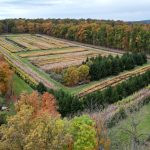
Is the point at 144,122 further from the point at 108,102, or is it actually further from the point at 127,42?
the point at 127,42

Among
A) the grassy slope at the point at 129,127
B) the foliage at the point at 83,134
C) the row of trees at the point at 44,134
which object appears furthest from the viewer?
the grassy slope at the point at 129,127

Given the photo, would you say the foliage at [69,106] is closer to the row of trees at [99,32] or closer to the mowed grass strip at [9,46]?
the row of trees at [99,32]

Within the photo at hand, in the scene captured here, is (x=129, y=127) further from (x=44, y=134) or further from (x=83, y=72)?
(x=83, y=72)

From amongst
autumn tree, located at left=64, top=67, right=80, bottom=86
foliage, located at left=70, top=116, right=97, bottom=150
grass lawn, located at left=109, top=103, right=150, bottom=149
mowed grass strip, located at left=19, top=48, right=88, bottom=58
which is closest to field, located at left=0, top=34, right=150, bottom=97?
mowed grass strip, located at left=19, top=48, right=88, bottom=58

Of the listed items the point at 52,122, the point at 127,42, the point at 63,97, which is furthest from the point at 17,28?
the point at 52,122

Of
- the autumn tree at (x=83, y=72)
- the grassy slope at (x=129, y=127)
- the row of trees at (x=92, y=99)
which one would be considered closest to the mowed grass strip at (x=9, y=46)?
the autumn tree at (x=83, y=72)

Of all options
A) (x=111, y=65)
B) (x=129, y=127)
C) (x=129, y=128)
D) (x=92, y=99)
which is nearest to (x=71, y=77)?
(x=111, y=65)
